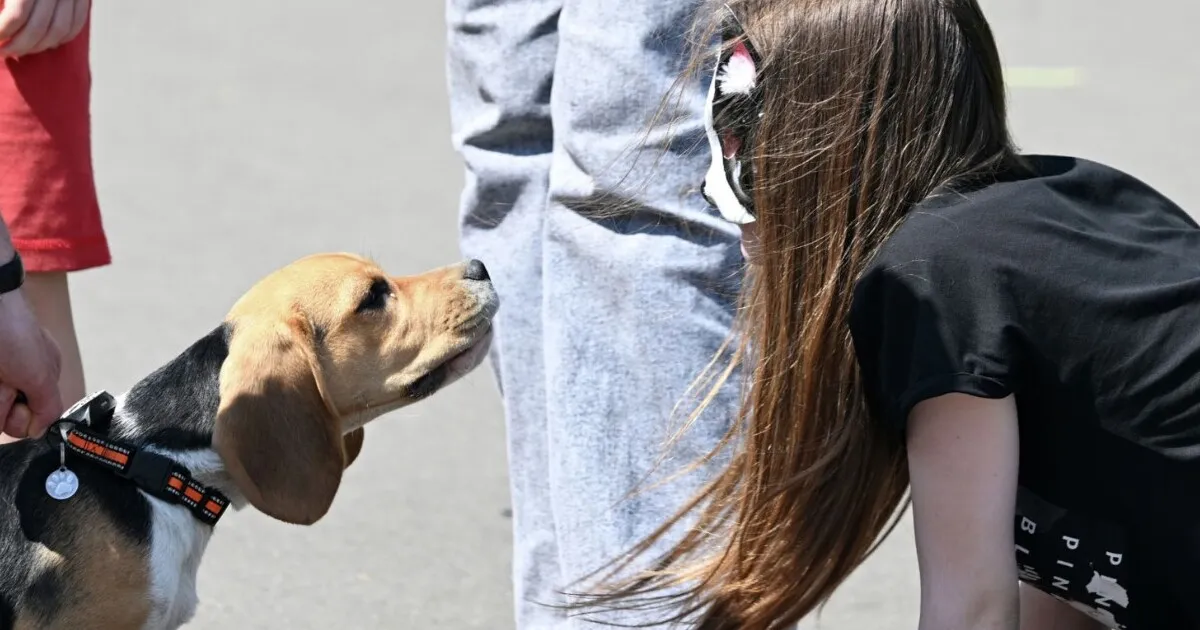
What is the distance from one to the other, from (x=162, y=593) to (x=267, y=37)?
6.51m

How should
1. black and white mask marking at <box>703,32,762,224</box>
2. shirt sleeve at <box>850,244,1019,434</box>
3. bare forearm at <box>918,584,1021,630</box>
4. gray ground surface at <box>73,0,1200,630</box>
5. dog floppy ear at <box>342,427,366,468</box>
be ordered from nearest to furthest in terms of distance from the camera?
shirt sleeve at <box>850,244,1019,434</box>
bare forearm at <box>918,584,1021,630</box>
black and white mask marking at <box>703,32,762,224</box>
dog floppy ear at <box>342,427,366,468</box>
gray ground surface at <box>73,0,1200,630</box>

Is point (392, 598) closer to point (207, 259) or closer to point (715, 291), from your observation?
point (715, 291)

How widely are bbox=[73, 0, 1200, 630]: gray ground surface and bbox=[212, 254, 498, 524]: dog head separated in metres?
0.99

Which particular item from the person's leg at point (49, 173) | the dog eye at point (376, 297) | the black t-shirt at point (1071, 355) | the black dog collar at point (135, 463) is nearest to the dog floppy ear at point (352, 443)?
the dog eye at point (376, 297)

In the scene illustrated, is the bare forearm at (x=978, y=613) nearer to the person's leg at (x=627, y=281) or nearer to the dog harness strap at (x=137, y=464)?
the person's leg at (x=627, y=281)

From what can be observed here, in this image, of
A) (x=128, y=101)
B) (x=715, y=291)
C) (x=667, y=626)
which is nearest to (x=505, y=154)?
(x=715, y=291)

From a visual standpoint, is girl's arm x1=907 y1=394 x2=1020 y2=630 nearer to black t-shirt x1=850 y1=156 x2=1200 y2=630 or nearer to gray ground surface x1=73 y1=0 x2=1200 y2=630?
black t-shirt x1=850 y1=156 x2=1200 y2=630

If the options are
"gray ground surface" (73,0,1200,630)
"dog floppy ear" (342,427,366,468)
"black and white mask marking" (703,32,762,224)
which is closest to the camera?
Answer: "black and white mask marking" (703,32,762,224)

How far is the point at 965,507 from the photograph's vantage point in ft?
7.11

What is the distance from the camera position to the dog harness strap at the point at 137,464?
2.80m

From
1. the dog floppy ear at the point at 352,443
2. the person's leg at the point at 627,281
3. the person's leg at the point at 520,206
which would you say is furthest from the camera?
the person's leg at the point at 520,206

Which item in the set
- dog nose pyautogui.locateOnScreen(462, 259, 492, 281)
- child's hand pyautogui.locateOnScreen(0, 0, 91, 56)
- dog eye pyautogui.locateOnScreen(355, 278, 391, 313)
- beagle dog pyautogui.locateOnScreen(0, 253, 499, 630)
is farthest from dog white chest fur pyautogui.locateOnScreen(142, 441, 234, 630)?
child's hand pyautogui.locateOnScreen(0, 0, 91, 56)

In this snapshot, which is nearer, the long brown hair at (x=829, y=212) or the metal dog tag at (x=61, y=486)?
the long brown hair at (x=829, y=212)

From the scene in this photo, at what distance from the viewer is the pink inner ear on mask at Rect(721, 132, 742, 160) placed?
2.44 metres
